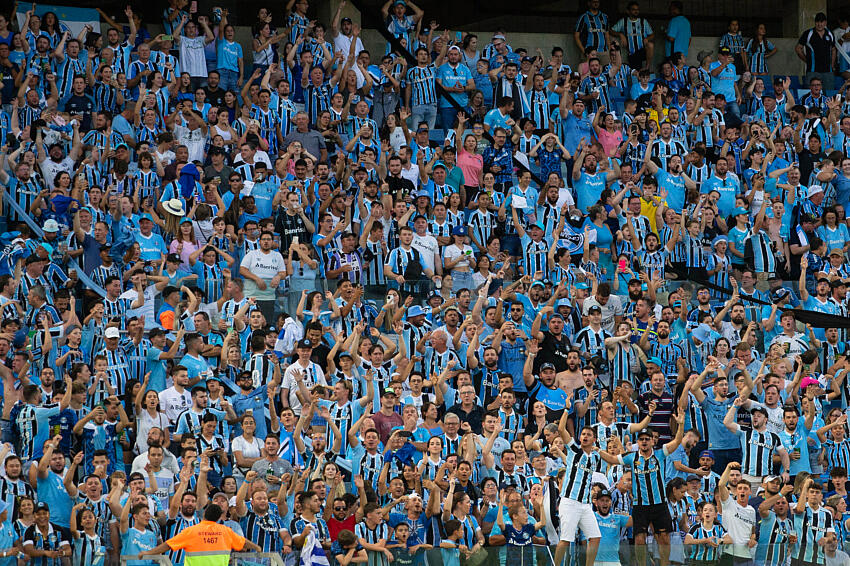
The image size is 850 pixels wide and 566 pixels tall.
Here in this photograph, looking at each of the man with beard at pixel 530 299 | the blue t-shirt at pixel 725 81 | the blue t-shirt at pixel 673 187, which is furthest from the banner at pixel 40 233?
the blue t-shirt at pixel 725 81

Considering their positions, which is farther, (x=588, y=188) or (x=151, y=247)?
(x=588, y=188)

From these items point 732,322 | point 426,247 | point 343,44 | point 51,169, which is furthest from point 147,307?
point 732,322

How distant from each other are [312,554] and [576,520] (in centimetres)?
274

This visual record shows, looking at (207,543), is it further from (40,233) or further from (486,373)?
(40,233)

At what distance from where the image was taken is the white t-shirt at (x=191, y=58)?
2202 cm

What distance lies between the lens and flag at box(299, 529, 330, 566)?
47.0 ft

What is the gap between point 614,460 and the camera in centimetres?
1644

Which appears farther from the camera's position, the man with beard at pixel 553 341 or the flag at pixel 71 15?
the flag at pixel 71 15

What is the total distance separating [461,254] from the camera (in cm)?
1969

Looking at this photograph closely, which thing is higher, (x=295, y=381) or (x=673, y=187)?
(x=673, y=187)

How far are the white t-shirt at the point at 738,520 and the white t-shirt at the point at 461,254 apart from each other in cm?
464

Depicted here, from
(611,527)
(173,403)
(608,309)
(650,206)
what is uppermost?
(650,206)

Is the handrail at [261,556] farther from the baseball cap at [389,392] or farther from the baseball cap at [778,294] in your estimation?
the baseball cap at [778,294]

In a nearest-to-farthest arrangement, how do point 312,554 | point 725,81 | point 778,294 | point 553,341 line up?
point 312,554 < point 553,341 < point 778,294 < point 725,81
